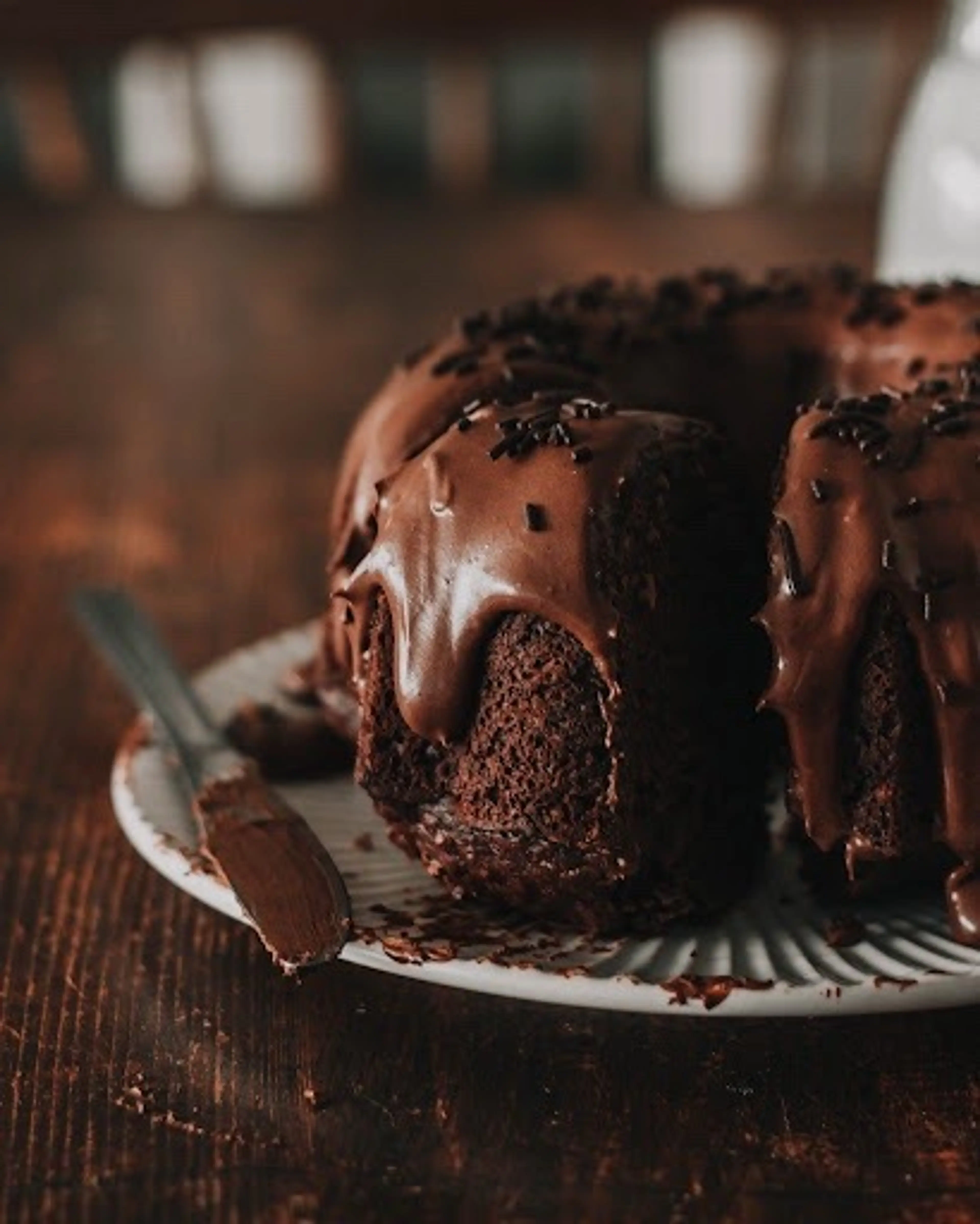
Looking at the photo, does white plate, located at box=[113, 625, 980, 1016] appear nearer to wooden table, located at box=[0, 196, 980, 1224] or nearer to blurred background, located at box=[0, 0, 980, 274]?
wooden table, located at box=[0, 196, 980, 1224]

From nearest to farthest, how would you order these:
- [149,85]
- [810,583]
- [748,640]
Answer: [810,583] → [748,640] → [149,85]

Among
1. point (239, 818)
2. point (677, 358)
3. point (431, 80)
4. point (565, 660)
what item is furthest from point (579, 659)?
point (431, 80)

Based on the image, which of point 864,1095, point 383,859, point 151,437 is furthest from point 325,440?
point 864,1095

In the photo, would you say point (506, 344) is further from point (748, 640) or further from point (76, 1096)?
point (76, 1096)

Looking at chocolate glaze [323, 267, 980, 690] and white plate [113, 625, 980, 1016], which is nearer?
white plate [113, 625, 980, 1016]

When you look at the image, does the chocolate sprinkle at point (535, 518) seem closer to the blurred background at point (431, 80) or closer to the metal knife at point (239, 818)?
the metal knife at point (239, 818)

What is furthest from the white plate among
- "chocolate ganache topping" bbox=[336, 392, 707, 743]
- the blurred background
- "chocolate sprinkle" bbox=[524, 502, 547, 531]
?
the blurred background

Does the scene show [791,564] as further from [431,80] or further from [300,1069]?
[431,80]
